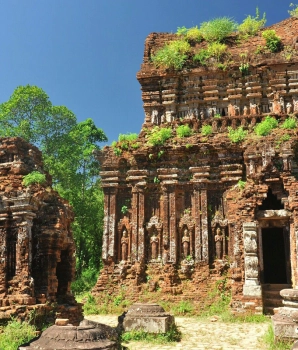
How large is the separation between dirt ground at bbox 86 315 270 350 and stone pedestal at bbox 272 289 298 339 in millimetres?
602

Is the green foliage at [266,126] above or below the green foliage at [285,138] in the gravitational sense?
above

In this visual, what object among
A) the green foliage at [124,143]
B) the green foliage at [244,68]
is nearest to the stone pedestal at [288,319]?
the green foliage at [124,143]

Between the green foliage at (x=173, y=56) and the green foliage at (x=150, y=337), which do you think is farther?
the green foliage at (x=173, y=56)

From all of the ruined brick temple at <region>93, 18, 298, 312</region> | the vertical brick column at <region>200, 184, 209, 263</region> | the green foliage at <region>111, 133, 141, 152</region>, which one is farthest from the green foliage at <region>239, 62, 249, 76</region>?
the vertical brick column at <region>200, 184, 209, 263</region>

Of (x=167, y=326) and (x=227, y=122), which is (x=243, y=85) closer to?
(x=227, y=122)

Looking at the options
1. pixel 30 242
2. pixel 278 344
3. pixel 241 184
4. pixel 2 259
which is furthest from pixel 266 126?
pixel 2 259

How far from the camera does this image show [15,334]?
24.7ft

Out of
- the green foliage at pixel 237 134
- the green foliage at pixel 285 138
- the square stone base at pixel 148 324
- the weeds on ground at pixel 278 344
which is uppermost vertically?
the green foliage at pixel 237 134

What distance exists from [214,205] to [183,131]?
9.53ft

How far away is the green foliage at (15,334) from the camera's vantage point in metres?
7.25

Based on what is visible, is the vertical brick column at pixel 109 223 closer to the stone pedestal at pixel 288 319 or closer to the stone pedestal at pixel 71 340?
the stone pedestal at pixel 288 319

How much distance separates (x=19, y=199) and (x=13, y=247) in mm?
975

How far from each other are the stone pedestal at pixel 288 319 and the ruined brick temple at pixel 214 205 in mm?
3297

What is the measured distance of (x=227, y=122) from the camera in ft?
52.0
